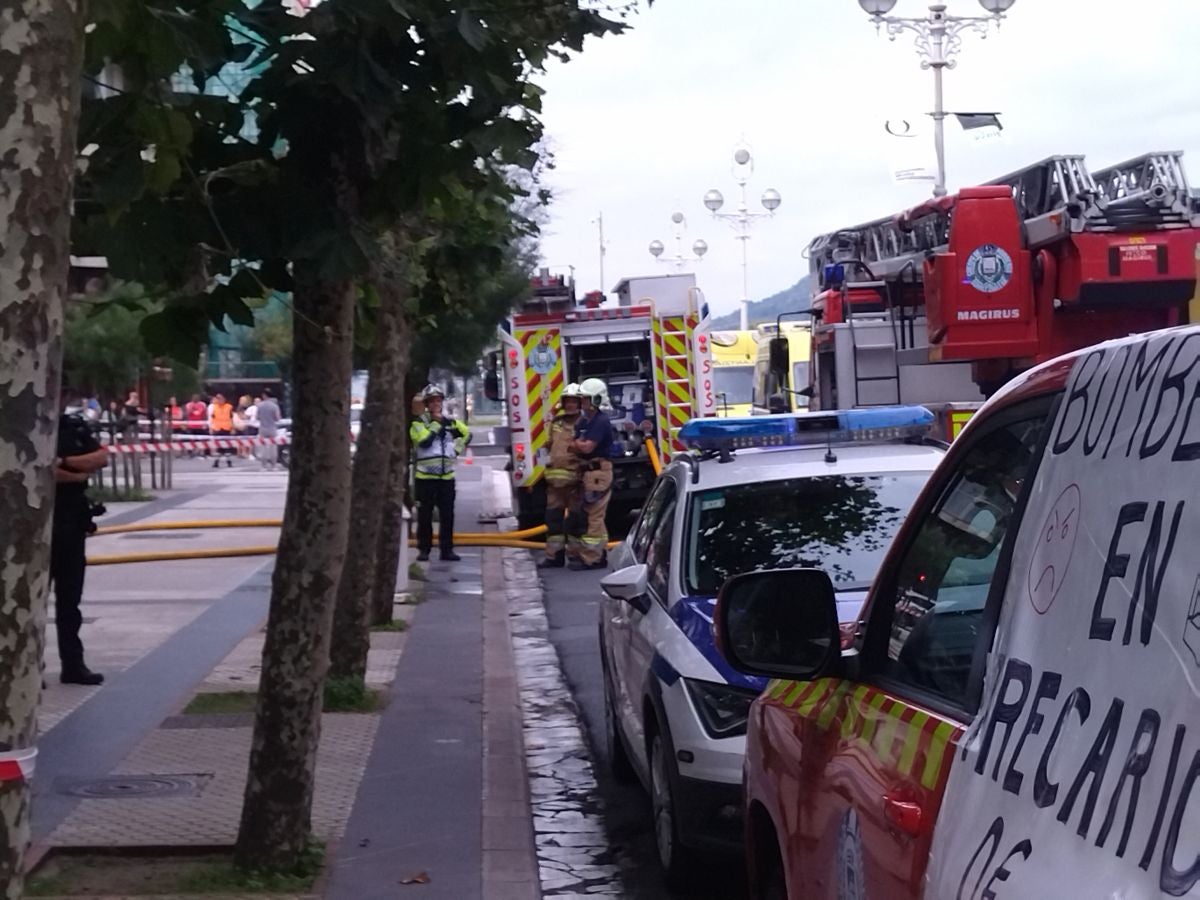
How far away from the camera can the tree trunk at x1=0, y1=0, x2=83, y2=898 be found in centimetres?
342

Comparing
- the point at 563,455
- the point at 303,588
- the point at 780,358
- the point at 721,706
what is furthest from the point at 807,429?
the point at 780,358

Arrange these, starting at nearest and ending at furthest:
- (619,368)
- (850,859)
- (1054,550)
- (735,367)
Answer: (1054,550)
(850,859)
(619,368)
(735,367)

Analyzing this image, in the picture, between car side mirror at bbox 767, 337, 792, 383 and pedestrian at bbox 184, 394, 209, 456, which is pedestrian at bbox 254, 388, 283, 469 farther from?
car side mirror at bbox 767, 337, 792, 383

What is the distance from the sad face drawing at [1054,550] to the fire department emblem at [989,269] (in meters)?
12.5

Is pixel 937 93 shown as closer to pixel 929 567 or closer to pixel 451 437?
pixel 451 437

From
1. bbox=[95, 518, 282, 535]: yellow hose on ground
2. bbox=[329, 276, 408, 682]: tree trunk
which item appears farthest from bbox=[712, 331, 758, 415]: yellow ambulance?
bbox=[329, 276, 408, 682]: tree trunk

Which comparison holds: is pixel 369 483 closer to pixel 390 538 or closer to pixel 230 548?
pixel 390 538

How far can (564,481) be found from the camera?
19.1 m

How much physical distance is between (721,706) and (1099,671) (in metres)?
4.36

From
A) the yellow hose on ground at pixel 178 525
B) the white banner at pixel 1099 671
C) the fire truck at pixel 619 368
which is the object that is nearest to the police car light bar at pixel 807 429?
the white banner at pixel 1099 671

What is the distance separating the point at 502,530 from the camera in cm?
2459

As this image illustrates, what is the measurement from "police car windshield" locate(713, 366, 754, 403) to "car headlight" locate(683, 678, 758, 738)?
996 inches

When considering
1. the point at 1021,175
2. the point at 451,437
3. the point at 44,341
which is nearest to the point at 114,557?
Result: the point at 451,437

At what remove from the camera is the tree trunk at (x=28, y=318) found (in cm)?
342
